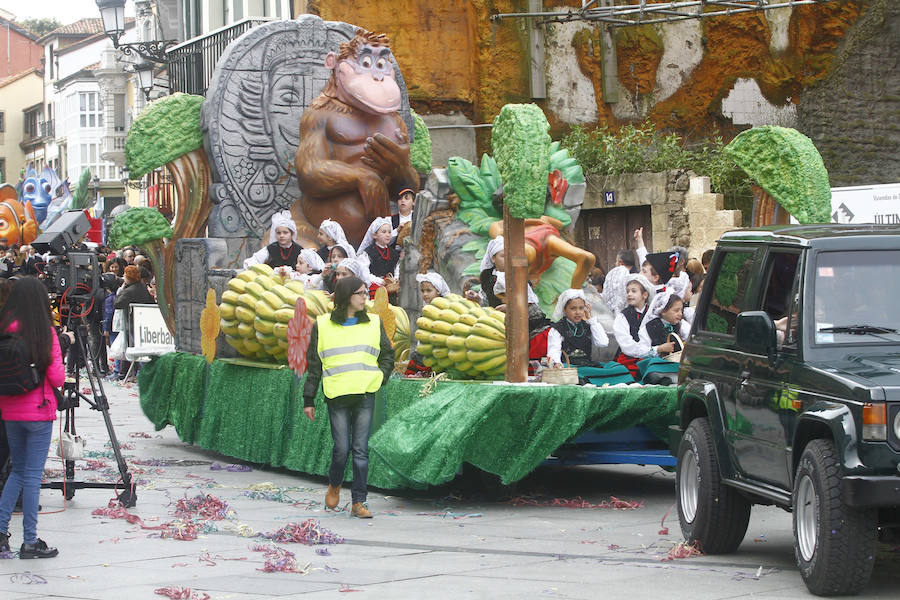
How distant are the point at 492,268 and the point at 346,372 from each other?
7.77ft

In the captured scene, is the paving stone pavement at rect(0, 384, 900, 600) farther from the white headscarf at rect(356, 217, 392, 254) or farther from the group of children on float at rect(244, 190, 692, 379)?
the white headscarf at rect(356, 217, 392, 254)

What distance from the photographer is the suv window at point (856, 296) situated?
24.0 ft

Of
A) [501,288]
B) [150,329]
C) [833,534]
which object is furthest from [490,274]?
[150,329]

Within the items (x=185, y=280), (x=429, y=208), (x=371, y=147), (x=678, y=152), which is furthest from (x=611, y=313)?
(x=678, y=152)

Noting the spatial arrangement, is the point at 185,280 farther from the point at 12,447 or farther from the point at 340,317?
the point at 12,447

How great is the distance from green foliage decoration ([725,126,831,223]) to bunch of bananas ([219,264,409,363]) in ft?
11.4

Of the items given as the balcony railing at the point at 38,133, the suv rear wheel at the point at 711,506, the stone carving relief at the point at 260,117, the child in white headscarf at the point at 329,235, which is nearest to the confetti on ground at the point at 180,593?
the suv rear wheel at the point at 711,506

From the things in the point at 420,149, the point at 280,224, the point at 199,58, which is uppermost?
the point at 199,58

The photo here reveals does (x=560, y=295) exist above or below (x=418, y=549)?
above

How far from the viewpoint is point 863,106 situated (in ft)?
90.9

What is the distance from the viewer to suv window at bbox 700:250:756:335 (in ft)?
27.2

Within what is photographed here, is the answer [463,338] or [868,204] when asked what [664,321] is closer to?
[463,338]

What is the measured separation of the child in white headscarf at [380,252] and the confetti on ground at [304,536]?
5608 millimetres

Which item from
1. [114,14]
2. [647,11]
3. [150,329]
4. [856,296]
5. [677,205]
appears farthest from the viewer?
[114,14]
